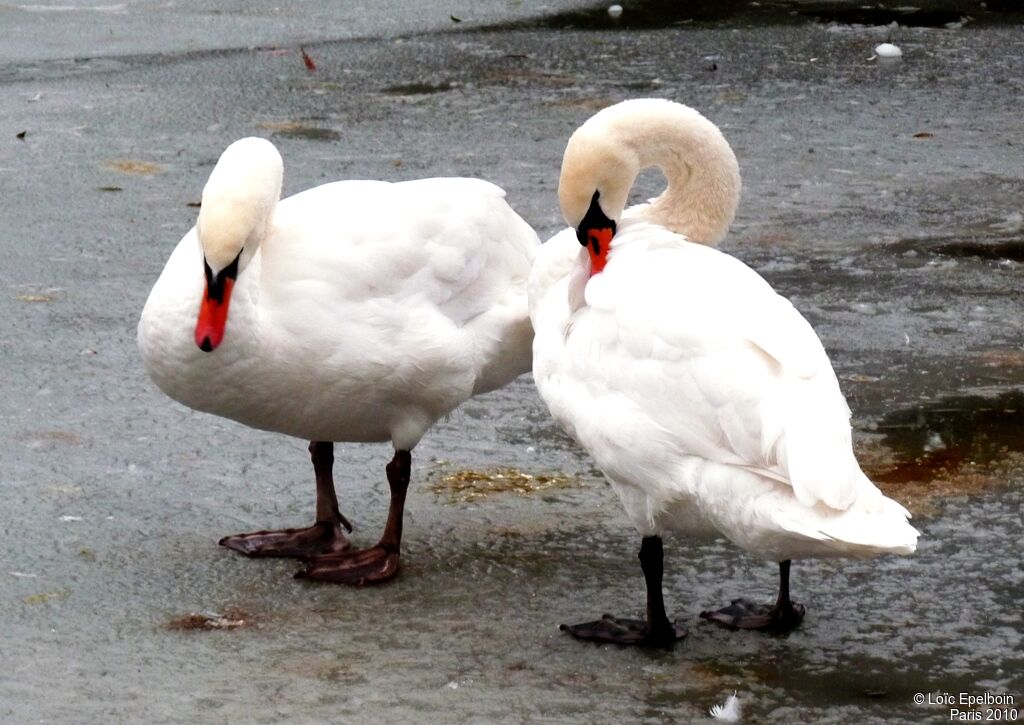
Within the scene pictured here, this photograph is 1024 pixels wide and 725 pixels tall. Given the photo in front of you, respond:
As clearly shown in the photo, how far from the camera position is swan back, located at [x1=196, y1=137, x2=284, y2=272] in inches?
168

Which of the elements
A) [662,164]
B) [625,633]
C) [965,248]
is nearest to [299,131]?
[965,248]

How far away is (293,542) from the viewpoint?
4789 mm

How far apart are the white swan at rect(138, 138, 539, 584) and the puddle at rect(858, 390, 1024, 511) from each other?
1.13 metres

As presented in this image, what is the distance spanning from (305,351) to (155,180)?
3.98 meters

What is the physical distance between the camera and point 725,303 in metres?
4.10

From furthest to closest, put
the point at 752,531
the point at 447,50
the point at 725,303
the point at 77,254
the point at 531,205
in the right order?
1. the point at 447,50
2. the point at 531,205
3. the point at 77,254
4. the point at 725,303
5. the point at 752,531

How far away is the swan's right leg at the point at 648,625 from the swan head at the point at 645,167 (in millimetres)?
741

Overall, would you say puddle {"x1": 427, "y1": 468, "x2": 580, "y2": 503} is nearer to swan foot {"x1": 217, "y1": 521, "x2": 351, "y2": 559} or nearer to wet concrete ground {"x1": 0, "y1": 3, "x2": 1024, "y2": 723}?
wet concrete ground {"x1": 0, "y1": 3, "x2": 1024, "y2": 723}

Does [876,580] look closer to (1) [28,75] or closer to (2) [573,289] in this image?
(2) [573,289]

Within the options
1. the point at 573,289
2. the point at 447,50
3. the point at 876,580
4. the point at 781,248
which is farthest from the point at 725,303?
the point at 447,50

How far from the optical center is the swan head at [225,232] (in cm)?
428

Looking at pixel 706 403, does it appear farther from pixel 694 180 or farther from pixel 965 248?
pixel 965 248

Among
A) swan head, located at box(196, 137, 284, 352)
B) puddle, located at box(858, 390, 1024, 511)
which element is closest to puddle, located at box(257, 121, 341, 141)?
puddle, located at box(858, 390, 1024, 511)

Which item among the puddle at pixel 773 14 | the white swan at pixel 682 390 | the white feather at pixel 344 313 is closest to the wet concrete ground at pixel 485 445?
the white swan at pixel 682 390
